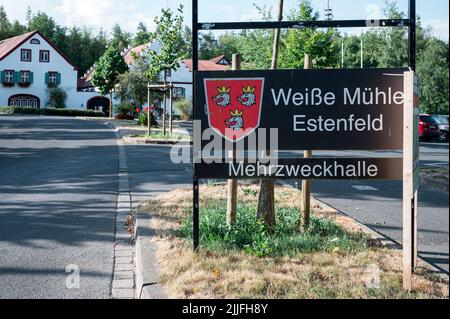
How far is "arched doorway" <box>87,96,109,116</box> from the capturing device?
205 feet

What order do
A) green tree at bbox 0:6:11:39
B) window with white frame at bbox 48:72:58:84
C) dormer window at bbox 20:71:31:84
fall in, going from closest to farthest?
dormer window at bbox 20:71:31:84 → window with white frame at bbox 48:72:58:84 → green tree at bbox 0:6:11:39

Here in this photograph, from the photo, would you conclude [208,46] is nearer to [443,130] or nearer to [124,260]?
[443,130]

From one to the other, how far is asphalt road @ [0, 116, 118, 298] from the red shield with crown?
69.2 inches

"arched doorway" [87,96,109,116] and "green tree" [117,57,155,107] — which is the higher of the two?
"arched doorway" [87,96,109,116]

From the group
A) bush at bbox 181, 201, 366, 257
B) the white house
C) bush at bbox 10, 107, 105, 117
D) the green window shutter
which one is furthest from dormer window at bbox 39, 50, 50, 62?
bush at bbox 181, 201, 366, 257

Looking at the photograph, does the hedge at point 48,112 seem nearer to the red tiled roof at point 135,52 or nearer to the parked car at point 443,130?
the red tiled roof at point 135,52

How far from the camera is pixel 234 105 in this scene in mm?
5445

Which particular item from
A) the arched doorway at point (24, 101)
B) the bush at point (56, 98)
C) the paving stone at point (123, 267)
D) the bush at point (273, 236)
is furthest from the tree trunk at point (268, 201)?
the arched doorway at point (24, 101)

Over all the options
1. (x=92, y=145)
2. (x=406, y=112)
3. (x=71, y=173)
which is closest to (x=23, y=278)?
(x=406, y=112)

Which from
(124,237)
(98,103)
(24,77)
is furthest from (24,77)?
(124,237)

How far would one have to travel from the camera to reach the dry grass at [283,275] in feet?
14.3

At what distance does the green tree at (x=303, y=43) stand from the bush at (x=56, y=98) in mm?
35700

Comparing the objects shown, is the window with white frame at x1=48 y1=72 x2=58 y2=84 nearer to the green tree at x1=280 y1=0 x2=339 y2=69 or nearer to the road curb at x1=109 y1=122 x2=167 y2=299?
the green tree at x1=280 y1=0 x2=339 y2=69
